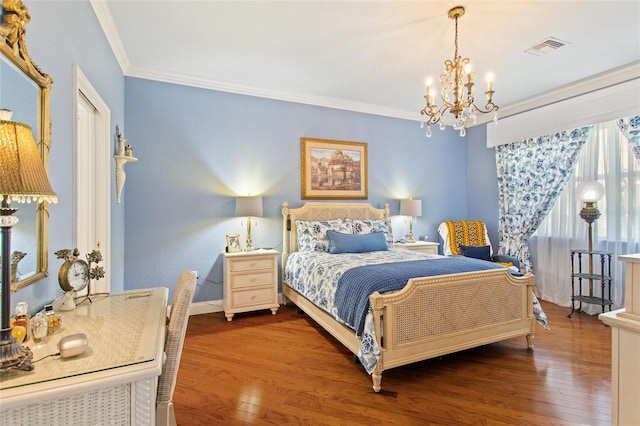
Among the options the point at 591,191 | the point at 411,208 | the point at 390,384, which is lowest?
the point at 390,384

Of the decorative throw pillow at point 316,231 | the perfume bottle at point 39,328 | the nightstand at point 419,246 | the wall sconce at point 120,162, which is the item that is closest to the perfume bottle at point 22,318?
the perfume bottle at point 39,328

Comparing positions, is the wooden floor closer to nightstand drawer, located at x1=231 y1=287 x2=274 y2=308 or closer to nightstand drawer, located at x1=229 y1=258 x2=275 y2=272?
nightstand drawer, located at x1=231 y1=287 x2=274 y2=308

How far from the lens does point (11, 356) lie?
0.86 meters

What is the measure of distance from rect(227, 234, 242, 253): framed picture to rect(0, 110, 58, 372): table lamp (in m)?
2.65

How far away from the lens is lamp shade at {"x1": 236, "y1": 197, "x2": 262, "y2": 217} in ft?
11.3

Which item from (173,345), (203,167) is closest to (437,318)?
(173,345)

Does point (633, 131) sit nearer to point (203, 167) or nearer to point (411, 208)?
point (411, 208)

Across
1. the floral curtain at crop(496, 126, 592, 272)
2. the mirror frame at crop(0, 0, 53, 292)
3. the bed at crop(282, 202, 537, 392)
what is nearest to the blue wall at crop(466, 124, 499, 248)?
the floral curtain at crop(496, 126, 592, 272)

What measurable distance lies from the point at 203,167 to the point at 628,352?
11.9ft

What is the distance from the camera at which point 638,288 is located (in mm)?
1060

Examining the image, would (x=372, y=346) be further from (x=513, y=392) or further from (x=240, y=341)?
(x=240, y=341)

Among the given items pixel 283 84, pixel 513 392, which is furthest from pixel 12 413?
pixel 283 84

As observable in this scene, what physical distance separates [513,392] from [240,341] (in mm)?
2175

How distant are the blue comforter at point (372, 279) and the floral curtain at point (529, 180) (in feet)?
6.55
